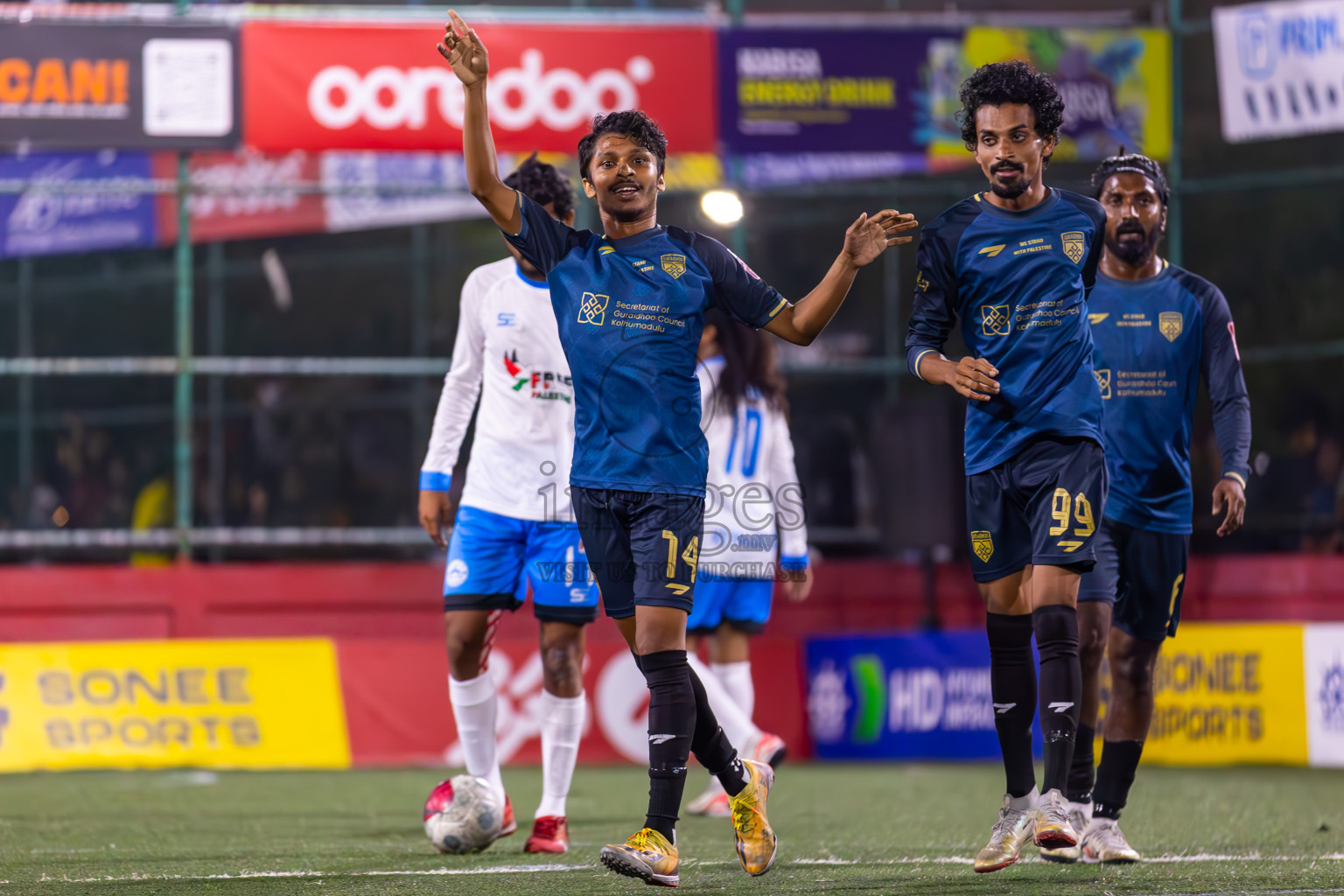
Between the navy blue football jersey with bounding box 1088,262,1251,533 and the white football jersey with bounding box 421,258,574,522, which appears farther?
the white football jersey with bounding box 421,258,574,522

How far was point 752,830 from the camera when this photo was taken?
445 cm

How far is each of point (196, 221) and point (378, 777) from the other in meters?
8.26

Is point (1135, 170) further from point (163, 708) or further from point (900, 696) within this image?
point (163, 708)

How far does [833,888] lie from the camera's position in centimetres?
428

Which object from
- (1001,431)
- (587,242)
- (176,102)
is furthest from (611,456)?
(176,102)

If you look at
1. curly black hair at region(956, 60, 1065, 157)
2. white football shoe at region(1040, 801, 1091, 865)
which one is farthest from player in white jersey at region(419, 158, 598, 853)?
white football shoe at region(1040, 801, 1091, 865)

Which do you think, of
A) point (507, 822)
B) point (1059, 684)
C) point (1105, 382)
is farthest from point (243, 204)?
point (1059, 684)

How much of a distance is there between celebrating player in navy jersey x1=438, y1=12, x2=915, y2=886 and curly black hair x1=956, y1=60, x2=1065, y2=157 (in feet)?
1.57

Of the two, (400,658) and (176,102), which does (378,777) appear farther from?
(176,102)

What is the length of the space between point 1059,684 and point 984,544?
0.45 metres

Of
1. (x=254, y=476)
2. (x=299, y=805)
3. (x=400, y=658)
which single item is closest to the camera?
(x=299, y=805)

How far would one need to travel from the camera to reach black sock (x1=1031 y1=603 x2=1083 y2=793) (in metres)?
4.41

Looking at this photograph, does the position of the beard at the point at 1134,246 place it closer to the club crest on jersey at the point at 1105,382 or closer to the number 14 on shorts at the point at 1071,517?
the club crest on jersey at the point at 1105,382

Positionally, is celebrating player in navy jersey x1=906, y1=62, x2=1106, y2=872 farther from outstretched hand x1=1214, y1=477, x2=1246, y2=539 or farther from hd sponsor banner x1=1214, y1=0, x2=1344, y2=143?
hd sponsor banner x1=1214, y1=0, x2=1344, y2=143
